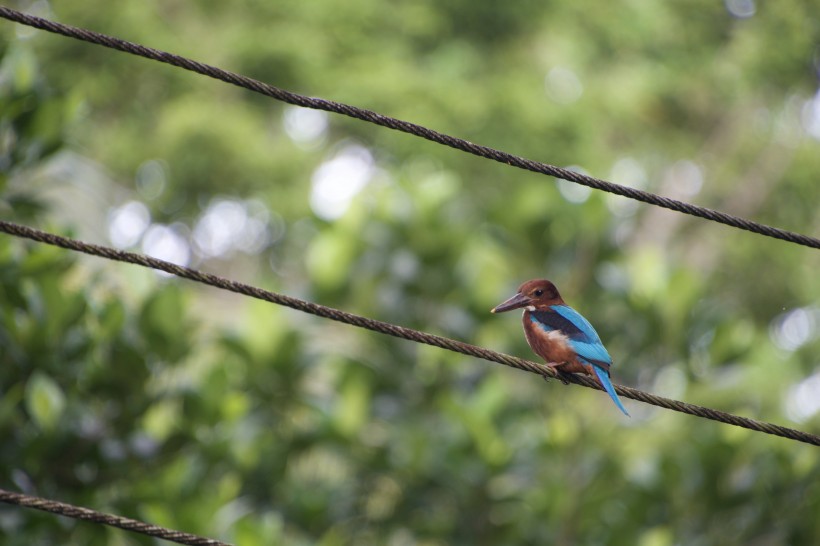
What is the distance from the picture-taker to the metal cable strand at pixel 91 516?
2.47 meters

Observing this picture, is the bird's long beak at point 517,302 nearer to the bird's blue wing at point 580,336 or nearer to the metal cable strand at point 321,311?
the bird's blue wing at point 580,336

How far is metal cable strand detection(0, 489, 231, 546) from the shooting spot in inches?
97.1

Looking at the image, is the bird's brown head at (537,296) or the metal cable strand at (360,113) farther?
A: the bird's brown head at (537,296)

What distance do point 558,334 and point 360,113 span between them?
919 millimetres

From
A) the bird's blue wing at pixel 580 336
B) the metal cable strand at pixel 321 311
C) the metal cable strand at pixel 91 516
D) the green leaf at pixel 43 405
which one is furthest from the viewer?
the green leaf at pixel 43 405

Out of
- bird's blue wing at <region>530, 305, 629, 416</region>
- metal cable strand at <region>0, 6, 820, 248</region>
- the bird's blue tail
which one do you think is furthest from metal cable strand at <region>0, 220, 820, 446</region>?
metal cable strand at <region>0, 6, 820, 248</region>

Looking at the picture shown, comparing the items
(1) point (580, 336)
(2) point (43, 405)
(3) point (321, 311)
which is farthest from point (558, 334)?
(2) point (43, 405)

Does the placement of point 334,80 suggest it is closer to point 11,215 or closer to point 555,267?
point 555,267

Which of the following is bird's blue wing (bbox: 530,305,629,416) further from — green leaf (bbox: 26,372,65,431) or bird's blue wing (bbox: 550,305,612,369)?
green leaf (bbox: 26,372,65,431)

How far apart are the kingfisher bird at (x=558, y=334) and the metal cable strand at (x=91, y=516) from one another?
1.07 m

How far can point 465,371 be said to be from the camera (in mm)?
7211

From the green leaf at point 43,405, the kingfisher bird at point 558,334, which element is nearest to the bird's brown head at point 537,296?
the kingfisher bird at point 558,334

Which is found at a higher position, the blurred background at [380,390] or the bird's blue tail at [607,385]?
the blurred background at [380,390]

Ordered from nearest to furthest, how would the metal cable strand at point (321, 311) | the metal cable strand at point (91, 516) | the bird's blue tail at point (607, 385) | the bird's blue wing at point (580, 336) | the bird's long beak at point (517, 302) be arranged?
the metal cable strand at point (91, 516) → the metal cable strand at point (321, 311) → the bird's blue tail at point (607, 385) → the bird's blue wing at point (580, 336) → the bird's long beak at point (517, 302)
